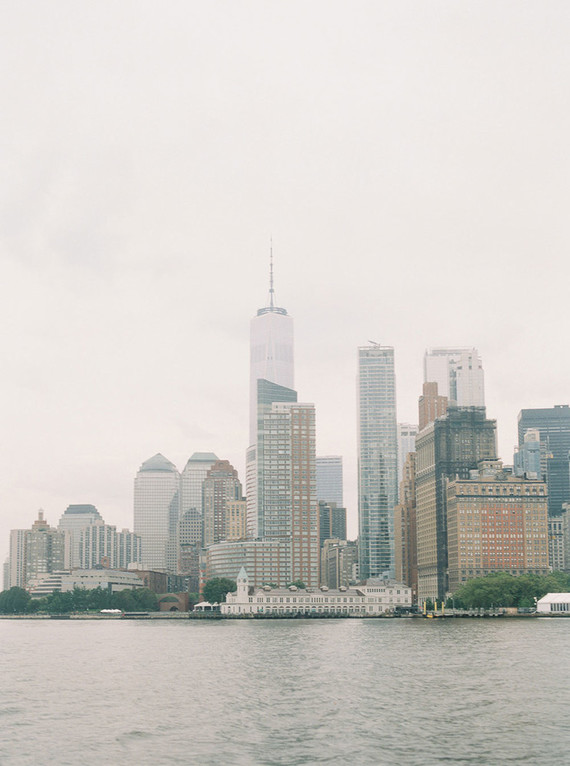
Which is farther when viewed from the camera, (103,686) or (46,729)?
(103,686)

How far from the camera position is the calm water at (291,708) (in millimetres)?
64250

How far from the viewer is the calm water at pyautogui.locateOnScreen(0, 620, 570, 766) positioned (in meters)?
64.2

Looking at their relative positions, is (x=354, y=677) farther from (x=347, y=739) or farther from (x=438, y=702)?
(x=347, y=739)

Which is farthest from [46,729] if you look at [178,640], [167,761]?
[178,640]

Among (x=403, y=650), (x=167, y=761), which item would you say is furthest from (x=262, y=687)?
(x=403, y=650)

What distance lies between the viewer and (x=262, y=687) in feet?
320

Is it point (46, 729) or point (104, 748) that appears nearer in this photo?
point (104, 748)

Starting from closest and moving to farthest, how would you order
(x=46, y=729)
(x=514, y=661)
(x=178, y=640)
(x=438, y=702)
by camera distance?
(x=46, y=729), (x=438, y=702), (x=514, y=661), (x=178, y=640)

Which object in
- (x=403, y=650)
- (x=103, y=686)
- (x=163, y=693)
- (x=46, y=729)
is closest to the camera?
(x=46, y=729)

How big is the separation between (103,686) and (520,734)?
153 feet

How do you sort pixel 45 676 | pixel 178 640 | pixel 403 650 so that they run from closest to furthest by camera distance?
pixel 45 676 → pixel 403 650 → pixel 178 640

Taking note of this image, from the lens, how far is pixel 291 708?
82.1 m

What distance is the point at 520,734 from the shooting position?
69750mm

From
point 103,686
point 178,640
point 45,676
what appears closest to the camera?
point 103,686
